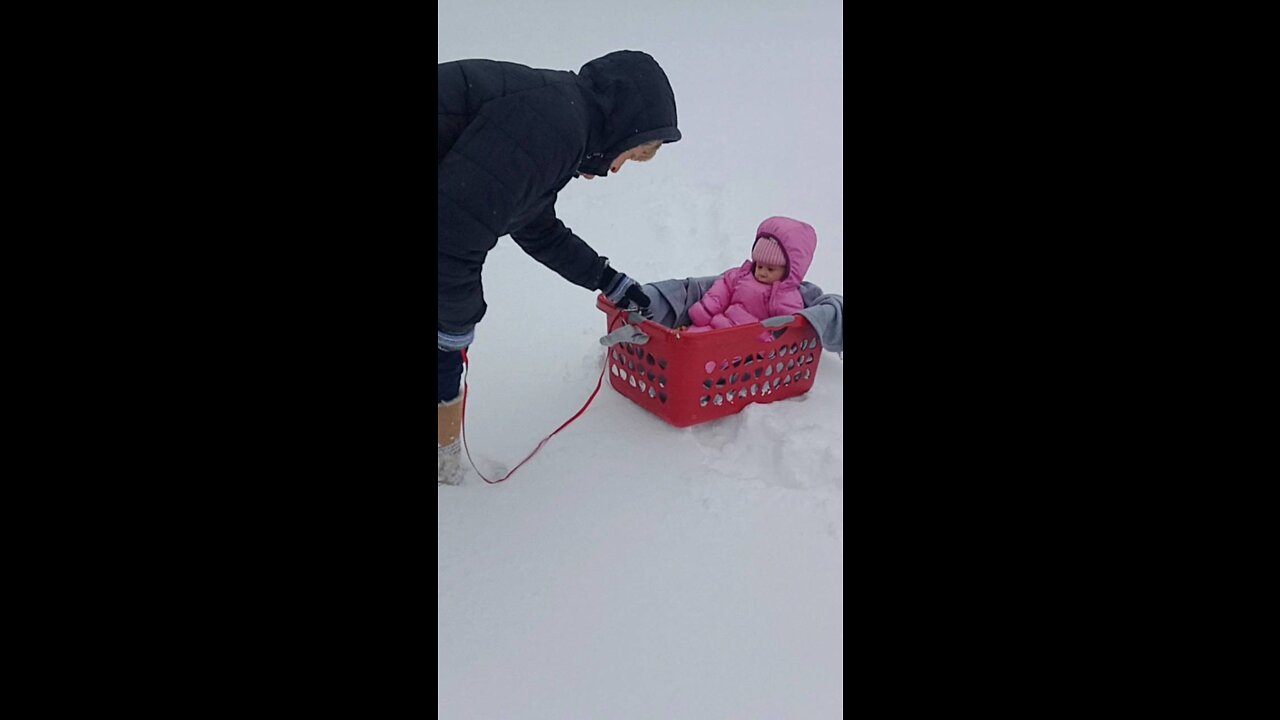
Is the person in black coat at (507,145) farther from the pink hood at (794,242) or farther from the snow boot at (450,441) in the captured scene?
the pink hood at (794,242)

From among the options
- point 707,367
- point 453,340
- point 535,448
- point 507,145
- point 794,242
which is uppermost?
point 507,145

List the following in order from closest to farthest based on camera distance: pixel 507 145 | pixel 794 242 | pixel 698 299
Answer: pixel 507 145 → pixel 794 242 → pixel 698 299

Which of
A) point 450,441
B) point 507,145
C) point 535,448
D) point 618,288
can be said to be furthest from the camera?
point 618,288

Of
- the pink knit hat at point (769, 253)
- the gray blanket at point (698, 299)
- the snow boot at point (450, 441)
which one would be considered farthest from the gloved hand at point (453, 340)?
the pink knit hat at point (769, 253)

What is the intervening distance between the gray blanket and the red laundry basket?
3cm

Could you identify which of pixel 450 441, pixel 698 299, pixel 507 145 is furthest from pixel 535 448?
pixel 698 299

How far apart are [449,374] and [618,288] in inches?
19.5

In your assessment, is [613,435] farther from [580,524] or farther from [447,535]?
[447,535]

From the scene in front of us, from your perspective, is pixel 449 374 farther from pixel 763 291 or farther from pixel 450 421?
pixel 763 291

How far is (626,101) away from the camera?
47.7 inches

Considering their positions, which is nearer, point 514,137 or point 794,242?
point 514,137

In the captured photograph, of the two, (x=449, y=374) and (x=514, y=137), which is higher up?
(x=514, y=137)

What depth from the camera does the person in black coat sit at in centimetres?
104

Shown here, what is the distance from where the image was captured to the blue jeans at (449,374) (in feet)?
3.93
